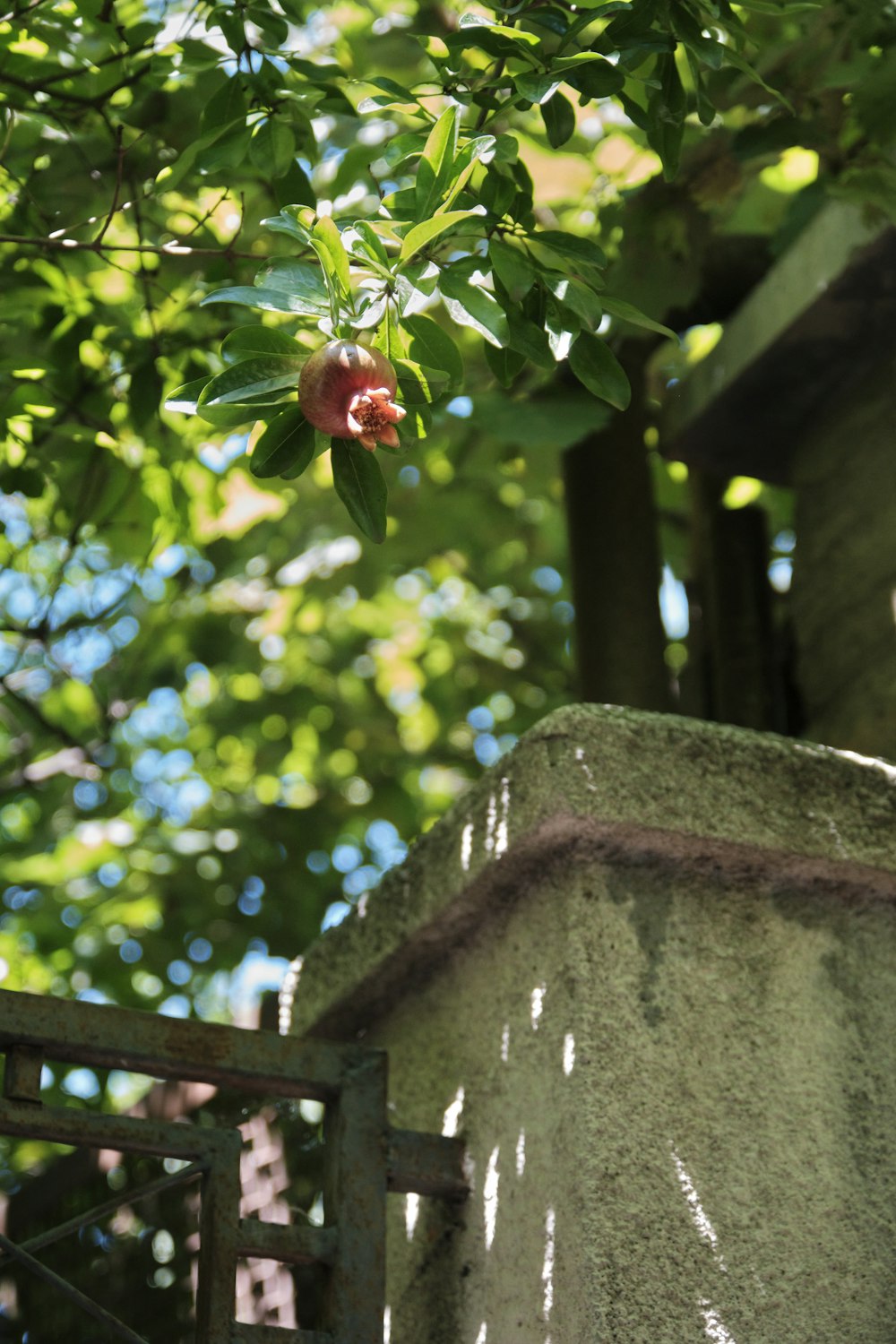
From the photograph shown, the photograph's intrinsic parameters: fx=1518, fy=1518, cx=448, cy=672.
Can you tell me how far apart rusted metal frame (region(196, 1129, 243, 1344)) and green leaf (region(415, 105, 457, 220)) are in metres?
0.98

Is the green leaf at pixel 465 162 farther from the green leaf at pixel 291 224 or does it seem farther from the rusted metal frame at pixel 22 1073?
the rusted metal frame at pixel 22 1073

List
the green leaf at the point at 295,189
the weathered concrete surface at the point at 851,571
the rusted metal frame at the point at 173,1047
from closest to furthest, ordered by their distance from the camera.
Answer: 1. the rusted metal frame at the point at 173,1047
2. the green leaf at the point at 295,189
3. the weathered concrete surface at the point at 851,571

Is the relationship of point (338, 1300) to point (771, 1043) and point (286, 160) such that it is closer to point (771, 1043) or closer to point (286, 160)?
point (771, 1043)

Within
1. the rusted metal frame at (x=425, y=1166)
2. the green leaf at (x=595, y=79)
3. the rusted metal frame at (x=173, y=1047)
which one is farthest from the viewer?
the rusted metal frame at (x=425, y=1166)

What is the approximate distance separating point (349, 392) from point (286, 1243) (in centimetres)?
90

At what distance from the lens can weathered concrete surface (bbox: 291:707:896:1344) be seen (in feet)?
4.85

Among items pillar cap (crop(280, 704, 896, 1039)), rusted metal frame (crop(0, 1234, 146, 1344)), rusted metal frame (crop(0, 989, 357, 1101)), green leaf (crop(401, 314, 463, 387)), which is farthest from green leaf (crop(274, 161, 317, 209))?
rusted metal frame (crop(0, 1234, 146, 1344))

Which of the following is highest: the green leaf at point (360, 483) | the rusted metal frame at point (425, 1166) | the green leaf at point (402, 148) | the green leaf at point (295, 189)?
the green leaf at point (295, 189)

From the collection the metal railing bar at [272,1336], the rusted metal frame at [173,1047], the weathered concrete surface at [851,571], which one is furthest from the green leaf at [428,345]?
the weathered concrete surface at [851,571]

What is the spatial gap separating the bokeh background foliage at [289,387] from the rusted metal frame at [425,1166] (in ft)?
2.62

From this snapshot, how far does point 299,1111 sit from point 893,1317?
1.12 meters

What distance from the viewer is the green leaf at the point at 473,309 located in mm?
1351

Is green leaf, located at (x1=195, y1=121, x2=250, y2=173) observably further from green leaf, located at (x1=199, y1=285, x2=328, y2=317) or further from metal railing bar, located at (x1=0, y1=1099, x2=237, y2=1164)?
metal railing bar, located at (x1=0, y1=1099, x2=237, y2=1164)

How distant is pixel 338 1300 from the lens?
1.60m
